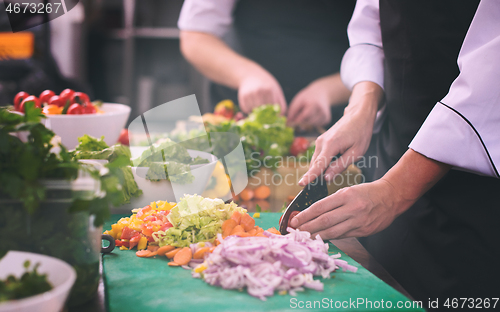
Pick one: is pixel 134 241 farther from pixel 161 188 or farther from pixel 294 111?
pixel 294 111

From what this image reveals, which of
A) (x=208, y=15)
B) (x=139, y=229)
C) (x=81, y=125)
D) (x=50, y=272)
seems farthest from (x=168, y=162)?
(x=208, y=15)

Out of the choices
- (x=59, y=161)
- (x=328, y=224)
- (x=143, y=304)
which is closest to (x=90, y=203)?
(x=59, y=161)

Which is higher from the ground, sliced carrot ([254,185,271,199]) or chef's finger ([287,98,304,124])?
chef's finger ([287,98,304,124])

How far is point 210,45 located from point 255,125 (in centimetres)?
87

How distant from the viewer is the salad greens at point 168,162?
45.9 inches

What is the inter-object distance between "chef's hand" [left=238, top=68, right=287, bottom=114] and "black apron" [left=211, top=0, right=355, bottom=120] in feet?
1.84

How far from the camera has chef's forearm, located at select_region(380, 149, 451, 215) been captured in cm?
98

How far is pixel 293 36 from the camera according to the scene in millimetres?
2689

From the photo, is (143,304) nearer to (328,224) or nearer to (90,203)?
(90,203)

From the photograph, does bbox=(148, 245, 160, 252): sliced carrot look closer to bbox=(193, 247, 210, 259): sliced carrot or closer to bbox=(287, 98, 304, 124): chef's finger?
bbox=(193, 247, 210, 259): sliced carrot

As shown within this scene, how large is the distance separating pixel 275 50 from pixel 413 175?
1947 mm

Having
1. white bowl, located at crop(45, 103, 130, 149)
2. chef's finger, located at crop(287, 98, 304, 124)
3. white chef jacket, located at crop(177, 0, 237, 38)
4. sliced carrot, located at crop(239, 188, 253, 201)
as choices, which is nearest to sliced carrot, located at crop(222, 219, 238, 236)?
sliced carrot, located at crop(239, 188, 253, 201)

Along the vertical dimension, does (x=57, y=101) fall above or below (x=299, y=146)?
above

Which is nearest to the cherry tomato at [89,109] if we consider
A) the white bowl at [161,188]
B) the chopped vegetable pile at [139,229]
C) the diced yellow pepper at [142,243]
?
the white bowl at [161,188]
